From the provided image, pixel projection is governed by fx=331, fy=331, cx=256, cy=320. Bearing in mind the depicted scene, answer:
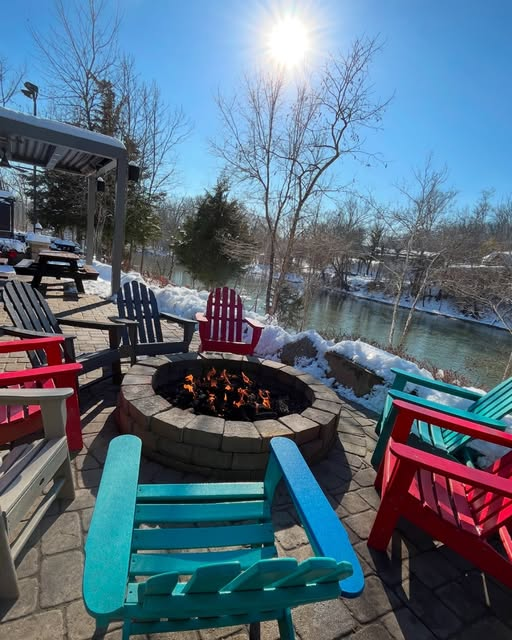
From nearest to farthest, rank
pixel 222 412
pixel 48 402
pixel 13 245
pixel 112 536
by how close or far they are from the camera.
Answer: pixel 112 536 < pixel 48 402 < pixel 222 412 < pixel 13 245

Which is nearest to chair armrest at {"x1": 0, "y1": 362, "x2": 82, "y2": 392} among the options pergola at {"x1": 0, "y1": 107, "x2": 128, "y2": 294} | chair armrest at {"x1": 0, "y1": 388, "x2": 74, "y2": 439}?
chair armrest at {"x1": 0, "y1": 388, "x2": 74, "y2": 439}

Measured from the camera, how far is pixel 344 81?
7.66 m

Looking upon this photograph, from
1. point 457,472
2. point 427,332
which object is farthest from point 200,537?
point 427,332

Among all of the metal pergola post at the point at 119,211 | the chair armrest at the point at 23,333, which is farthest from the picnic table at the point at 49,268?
the chair armrest at the point at 23,333

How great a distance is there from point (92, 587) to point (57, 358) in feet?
5.43

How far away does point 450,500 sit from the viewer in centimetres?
172

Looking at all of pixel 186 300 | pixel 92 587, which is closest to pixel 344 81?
pixel 186 300

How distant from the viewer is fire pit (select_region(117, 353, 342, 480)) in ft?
6.67

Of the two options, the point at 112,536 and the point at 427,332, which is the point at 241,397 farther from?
the point at 427,332

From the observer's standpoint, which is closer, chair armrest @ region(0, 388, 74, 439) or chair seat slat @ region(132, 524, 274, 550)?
chair seat slat @ region(132, 524, 274, 550)

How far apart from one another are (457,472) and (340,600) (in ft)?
2.48

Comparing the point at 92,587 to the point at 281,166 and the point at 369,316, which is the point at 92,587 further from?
the point at 369,316

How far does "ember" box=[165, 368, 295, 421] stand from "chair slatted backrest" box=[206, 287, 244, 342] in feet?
3.51

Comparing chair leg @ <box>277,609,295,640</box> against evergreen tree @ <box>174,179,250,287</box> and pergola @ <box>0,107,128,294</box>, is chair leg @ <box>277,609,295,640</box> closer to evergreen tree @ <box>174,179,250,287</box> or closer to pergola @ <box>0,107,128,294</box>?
pergola @ <box>0,107,128,294</box>
